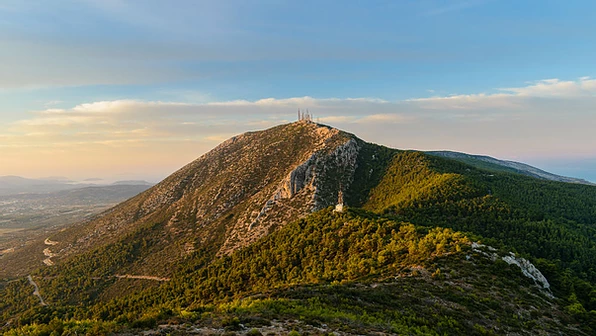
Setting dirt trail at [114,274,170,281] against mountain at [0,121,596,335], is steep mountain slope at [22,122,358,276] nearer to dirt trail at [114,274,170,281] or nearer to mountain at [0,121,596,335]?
mountain at [0,121,596,335]

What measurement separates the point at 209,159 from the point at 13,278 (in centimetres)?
9515

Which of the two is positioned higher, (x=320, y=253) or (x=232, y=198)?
(x=232, y=198)

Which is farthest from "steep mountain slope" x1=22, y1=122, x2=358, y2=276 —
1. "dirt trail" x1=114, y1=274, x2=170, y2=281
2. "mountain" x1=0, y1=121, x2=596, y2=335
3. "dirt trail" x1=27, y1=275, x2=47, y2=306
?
"dirt trail" x1=27, y1=275, x2=47, y2=306

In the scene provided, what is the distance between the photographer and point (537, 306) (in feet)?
98.8

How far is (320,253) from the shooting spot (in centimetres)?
5344

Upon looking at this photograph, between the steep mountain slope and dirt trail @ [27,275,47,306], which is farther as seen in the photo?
the steep mountain slope

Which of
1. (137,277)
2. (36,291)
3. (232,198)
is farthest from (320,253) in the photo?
(36,291)

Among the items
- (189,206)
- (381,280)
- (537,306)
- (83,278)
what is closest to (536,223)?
(537,306)

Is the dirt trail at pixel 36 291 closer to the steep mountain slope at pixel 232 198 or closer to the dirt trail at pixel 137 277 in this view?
the steep mountain slope at pixel 232 198

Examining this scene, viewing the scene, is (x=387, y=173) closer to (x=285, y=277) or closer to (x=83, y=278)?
(x=285, y=277)

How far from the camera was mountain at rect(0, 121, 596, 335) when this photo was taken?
23.1 metres

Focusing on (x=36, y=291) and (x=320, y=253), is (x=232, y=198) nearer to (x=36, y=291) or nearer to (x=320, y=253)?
(x=36, y=291)

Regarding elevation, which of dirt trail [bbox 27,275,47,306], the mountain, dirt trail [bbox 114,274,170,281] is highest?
the mountain

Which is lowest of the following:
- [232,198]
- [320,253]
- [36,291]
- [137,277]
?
[36,291]
